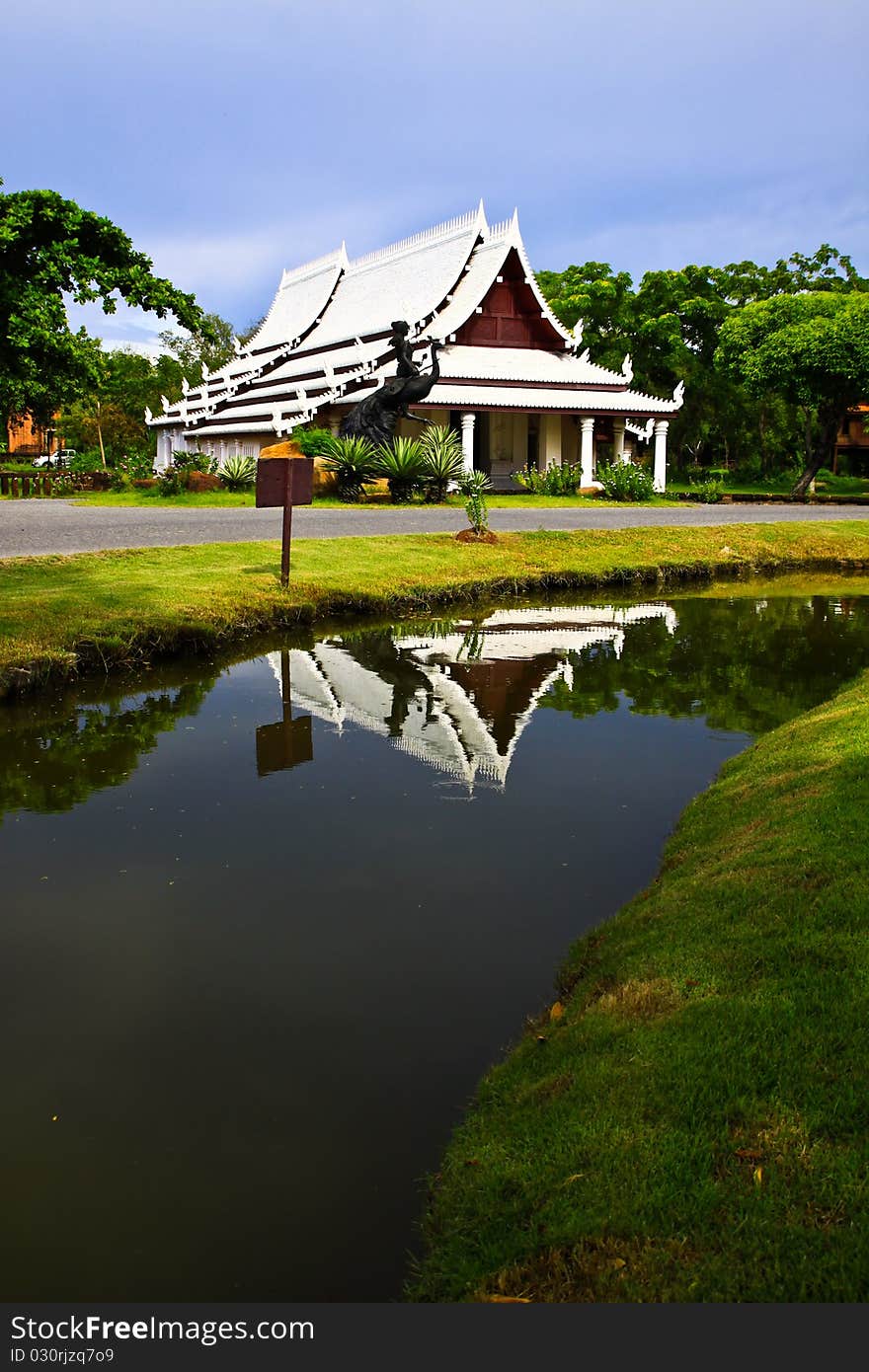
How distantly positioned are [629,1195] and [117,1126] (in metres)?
1.77

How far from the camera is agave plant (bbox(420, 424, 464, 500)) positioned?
26.4 m

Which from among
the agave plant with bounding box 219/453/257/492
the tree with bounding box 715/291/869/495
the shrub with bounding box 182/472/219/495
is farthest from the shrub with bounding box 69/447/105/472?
the tree with bounding box 715/291/869/495

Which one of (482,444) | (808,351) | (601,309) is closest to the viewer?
(808,351)

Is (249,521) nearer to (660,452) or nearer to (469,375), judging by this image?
(469,375)

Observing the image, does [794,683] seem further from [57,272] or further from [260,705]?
[57,272]

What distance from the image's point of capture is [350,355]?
36281mm

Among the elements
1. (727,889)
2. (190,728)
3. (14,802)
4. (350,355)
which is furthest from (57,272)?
(350,355)

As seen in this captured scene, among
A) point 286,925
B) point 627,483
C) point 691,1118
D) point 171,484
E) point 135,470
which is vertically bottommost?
point 286,925

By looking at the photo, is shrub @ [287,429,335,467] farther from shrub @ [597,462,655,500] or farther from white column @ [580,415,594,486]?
white column @ [580,415,594,486]

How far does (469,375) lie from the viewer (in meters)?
32.4

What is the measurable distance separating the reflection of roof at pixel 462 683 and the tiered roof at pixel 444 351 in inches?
733

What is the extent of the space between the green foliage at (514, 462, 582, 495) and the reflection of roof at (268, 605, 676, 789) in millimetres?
17364

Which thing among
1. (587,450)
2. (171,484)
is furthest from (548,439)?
(171,484)

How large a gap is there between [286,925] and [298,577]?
947 cm
